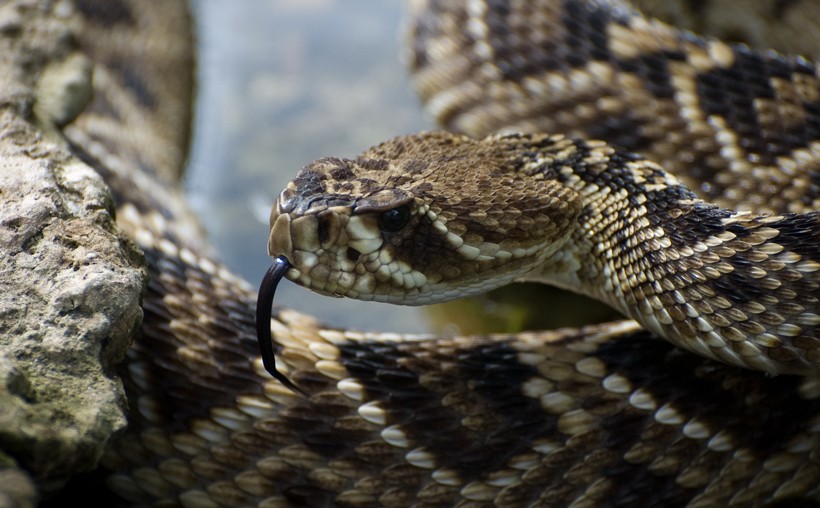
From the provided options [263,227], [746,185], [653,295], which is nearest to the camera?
[653,295]

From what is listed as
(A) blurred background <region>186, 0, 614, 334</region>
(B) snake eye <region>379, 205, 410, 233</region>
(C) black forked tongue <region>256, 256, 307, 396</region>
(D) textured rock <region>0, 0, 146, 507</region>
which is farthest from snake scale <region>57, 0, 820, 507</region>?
(A) blurred background <region>186, 0, 614, 334</region>

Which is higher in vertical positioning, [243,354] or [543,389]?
[243,354]

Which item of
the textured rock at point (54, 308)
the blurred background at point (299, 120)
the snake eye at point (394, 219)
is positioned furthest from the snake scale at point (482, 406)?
the blurred background at point (299, 120)

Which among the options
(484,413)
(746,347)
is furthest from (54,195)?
(746,347)

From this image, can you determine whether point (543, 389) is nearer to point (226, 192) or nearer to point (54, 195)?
point (54, 195)

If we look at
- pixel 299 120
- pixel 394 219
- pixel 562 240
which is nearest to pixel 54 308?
pixel 394 219

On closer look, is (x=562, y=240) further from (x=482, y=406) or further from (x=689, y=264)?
(x=482, y=406)

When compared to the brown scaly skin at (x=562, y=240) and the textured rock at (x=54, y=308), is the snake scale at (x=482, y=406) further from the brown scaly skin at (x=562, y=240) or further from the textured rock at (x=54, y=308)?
the textured rock at (x=54, y=308)
